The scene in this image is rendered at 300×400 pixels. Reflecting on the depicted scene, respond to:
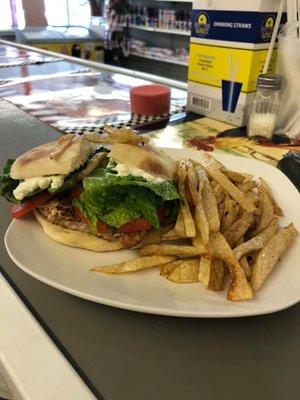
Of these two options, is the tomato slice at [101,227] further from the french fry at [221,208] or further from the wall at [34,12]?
the wall at [34,12]

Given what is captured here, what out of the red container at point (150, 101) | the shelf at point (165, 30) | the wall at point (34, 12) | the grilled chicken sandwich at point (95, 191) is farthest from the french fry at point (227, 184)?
the wall at point (34, 12)

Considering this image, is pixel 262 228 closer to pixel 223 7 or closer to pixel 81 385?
pixel 81 385

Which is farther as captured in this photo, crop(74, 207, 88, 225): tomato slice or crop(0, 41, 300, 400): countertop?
crop(74, 207, 88, 225): tomato slice

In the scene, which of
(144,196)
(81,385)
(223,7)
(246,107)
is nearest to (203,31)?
(223,7)

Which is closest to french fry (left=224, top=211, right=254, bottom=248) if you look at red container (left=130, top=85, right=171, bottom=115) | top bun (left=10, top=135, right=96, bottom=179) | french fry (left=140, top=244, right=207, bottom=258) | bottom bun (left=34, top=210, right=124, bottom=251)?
french fry (left=140, top=244, right=207, bottom=258)

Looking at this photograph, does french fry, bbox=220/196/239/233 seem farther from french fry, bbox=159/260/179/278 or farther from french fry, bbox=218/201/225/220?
french fry, bbox=159/260/179/278

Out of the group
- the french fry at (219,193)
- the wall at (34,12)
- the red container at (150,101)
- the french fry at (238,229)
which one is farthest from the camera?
the wall at (34,12)

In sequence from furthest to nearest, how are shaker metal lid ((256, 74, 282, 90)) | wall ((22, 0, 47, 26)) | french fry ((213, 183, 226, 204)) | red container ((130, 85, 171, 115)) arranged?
wall ((22, 0, 47, 26)) → red container ((130, 85, 171, 115)) → shaker metal lid ((256, 74, 282, 90)) → french fry ((213, 183, 226, 204))
